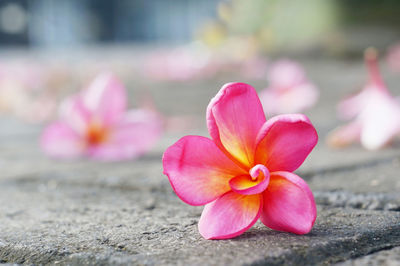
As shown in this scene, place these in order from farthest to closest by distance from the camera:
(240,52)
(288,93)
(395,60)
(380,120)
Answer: (240,52)
(395,60)
(288,93)
(380,120)

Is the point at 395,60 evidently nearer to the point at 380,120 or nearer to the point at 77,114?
the point at 380,120

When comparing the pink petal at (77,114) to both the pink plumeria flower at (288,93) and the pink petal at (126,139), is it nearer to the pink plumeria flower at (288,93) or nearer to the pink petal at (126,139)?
the pink petal at (126,139)

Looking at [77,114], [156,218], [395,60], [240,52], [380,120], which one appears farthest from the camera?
[240,52]

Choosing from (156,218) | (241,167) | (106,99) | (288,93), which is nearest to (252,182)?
(241,167)

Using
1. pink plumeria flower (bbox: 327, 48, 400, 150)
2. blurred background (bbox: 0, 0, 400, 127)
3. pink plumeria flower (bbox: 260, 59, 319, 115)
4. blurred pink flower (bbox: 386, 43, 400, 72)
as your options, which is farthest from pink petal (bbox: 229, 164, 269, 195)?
blurred pink flower (bbox: 386, 43, 400, 72)

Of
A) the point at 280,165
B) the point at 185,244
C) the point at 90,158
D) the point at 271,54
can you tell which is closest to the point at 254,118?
the point at 280,165

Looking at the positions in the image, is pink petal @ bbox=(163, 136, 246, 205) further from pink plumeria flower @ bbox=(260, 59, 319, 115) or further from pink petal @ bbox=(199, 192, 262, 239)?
pink plumeria flower @ bbox=(260, 59, 319, 115)
